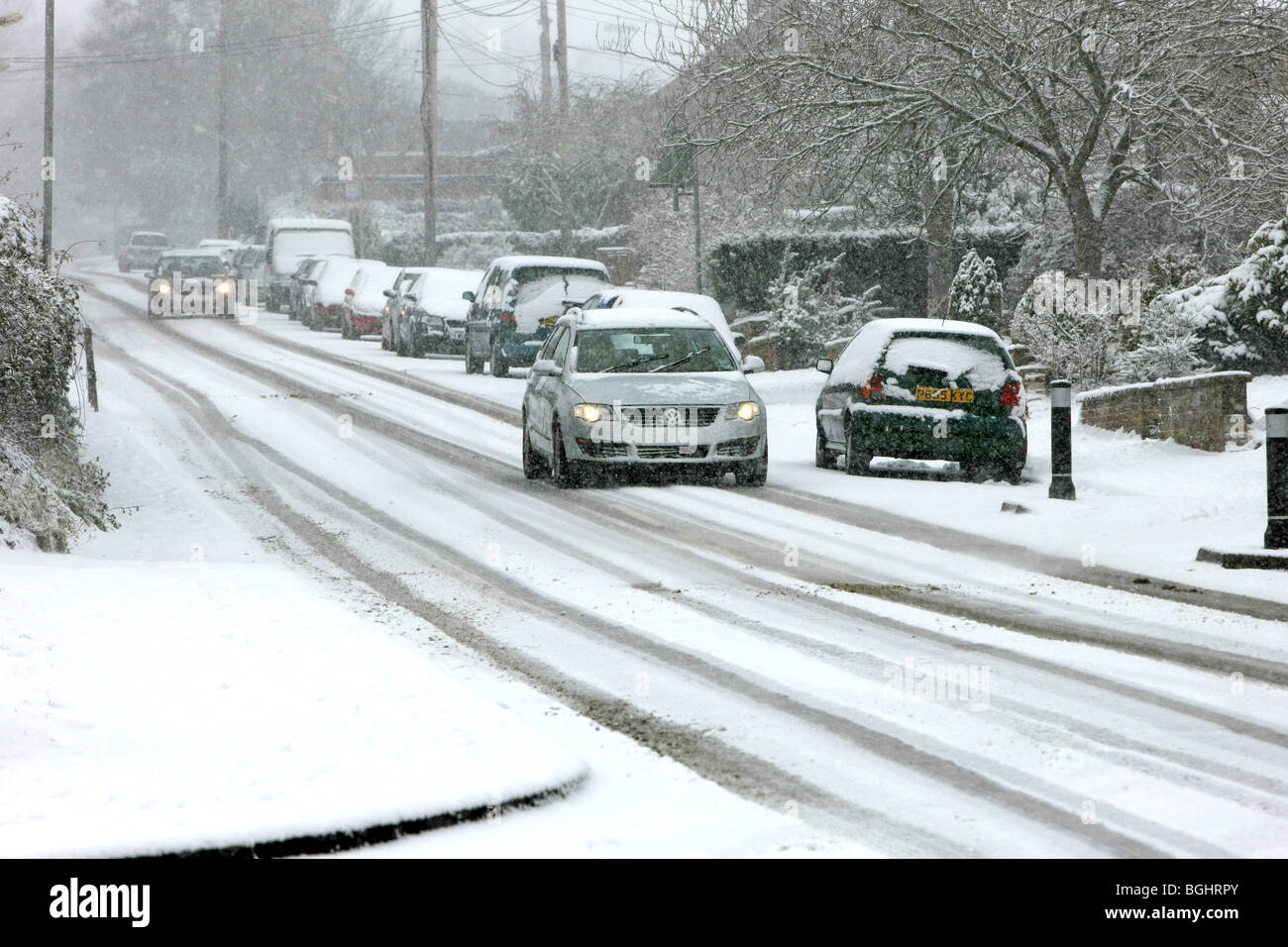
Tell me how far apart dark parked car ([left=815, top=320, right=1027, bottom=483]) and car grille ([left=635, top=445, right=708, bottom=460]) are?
76.2 inches

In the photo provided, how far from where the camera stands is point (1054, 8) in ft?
67.3

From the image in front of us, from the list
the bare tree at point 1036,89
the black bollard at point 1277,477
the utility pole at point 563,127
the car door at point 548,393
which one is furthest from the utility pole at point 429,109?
the black bollard at point 1277,477

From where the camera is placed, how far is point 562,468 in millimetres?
15211

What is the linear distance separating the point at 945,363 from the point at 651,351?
2762 millimetres

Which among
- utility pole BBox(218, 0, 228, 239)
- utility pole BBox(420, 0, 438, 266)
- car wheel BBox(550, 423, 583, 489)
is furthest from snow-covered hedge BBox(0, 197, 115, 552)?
utility pole BBox(218, 0, 228, 239)

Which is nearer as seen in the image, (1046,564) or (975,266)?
(1046,564)

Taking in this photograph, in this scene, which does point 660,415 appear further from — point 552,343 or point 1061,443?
point 1061,443

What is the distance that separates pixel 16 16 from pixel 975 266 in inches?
747

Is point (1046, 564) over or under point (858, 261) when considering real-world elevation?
under

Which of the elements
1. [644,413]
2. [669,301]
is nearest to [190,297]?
[669,301]

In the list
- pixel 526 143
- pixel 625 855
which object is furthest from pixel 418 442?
pixel 526 143

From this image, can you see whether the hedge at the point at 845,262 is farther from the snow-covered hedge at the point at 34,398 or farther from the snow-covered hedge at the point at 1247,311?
the snow-covered hedge at the point at 34,398

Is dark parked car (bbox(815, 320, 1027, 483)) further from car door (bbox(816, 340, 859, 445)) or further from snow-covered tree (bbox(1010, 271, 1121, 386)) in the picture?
snow-covered tree (bbox(1010, 271, 1121, 386))
